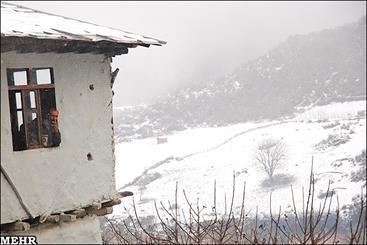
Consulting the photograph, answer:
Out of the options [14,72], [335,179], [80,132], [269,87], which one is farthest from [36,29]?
[269,87]

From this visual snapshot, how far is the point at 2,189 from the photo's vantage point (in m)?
6.05

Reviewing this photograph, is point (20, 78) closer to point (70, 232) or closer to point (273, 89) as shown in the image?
point (70, 232)

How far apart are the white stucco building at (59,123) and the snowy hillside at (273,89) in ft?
190

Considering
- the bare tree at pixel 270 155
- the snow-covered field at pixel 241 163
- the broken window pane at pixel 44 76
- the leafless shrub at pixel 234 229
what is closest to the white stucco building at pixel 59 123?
the broken window pane at pixel 44 76

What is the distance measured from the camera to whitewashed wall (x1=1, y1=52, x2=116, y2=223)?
6129mm

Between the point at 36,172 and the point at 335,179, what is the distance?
35.1m

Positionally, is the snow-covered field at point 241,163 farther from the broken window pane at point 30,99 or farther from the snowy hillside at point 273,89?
the broken window pane at point 30,99

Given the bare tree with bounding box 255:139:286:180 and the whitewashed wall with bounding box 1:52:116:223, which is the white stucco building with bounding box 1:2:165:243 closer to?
the whitewashed wall with bounding box 1:52:116:223

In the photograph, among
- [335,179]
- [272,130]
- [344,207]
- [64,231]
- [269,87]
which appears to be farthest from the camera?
[269,87]

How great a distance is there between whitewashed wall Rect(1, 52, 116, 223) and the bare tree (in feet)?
123

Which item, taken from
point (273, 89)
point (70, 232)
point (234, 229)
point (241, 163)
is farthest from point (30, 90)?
point (273, 89)

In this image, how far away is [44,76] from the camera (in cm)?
673

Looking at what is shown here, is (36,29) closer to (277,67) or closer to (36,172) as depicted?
(36,172)

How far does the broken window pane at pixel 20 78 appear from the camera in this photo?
21.0 feet
